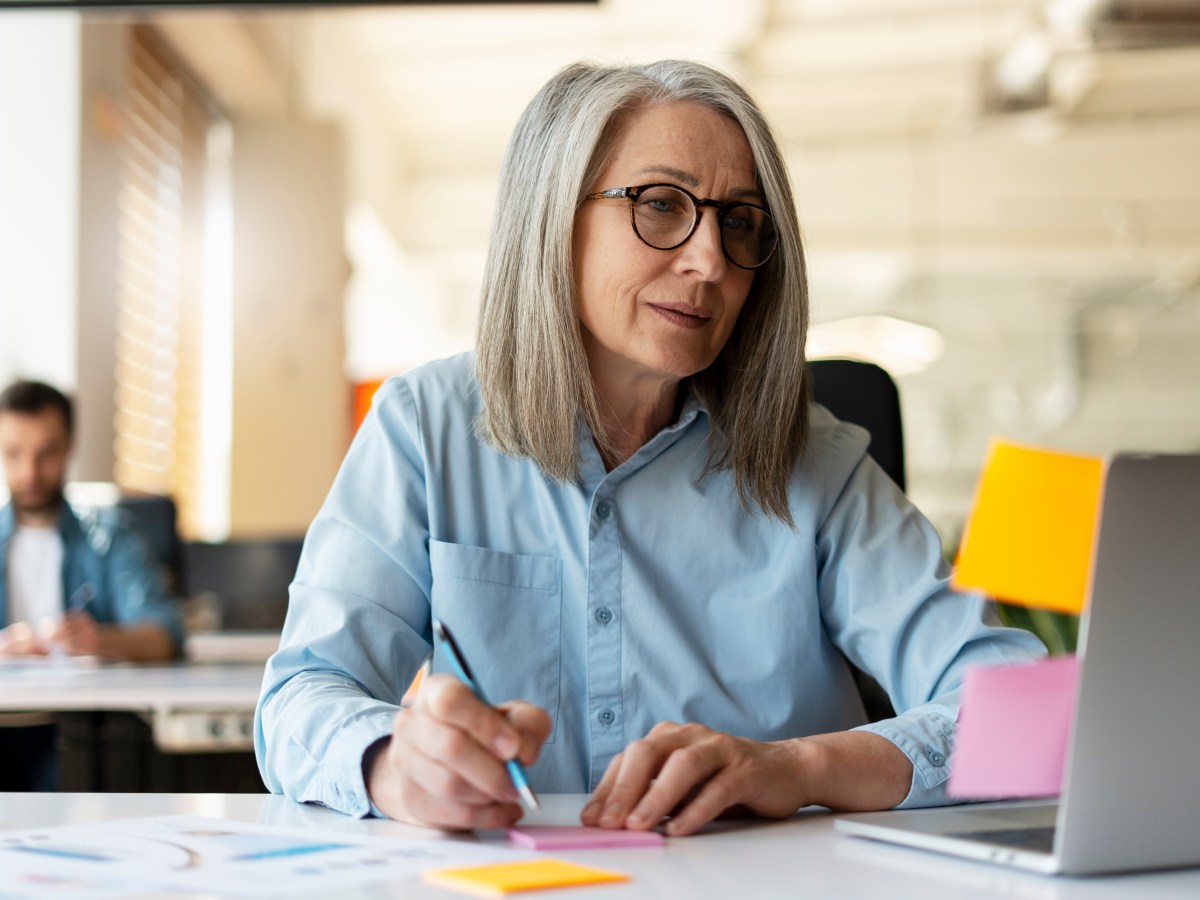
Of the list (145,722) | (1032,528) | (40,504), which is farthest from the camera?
(40,504)

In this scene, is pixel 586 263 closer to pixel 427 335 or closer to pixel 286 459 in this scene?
pixel 286 459

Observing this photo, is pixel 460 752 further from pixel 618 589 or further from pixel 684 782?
pixel 618 589

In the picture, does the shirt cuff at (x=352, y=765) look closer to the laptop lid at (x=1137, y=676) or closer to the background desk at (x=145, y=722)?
the laptop lid at (x=1137, y=676)

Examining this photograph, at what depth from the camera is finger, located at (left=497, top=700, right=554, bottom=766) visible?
0.90 meters

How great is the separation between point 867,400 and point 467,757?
0.99 metres

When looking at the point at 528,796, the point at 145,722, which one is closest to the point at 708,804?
the point at 528,796

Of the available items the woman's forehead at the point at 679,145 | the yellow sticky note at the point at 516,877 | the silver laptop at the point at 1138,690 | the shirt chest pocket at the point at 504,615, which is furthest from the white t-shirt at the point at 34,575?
the silver laptop at the point at 1138,690

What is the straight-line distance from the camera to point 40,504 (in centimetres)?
341

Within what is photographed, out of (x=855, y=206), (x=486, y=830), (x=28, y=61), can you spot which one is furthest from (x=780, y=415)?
(x=855, y=206)

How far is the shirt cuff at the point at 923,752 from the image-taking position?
1.12 m

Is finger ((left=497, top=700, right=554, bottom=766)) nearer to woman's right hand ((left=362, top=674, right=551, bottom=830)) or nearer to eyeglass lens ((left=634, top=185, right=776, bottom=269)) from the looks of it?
woman's right hand ((left=362, top=674, right=551, bottom=830))

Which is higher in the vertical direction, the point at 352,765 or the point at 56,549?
the point at 352,765

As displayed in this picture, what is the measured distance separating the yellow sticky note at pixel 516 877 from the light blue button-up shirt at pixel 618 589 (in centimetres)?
Result: 44

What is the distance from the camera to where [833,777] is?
1078 mm
